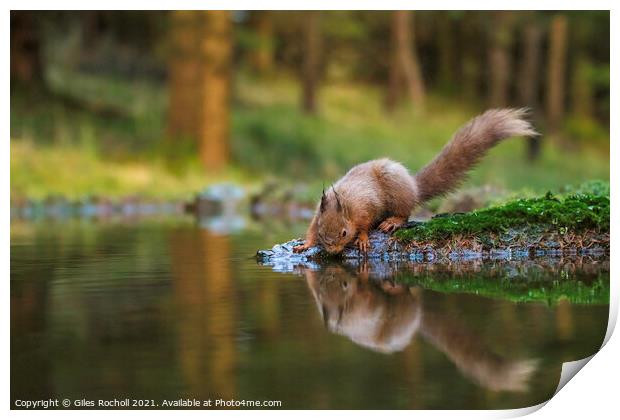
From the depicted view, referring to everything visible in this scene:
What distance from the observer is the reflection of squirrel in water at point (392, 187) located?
4953 millimetres

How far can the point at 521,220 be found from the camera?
16.9 ft

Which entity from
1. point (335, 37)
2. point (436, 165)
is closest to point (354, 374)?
point (436, 165)

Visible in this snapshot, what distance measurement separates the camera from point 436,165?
17.9 feet

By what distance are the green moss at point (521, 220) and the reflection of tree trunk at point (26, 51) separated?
3717 millimetres

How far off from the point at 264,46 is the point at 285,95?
1.33 metres

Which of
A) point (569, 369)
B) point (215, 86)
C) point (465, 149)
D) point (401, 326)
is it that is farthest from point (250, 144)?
point (569, 369)

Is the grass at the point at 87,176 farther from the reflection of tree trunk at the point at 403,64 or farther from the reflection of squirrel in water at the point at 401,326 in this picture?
the reflection of tree trunk at the point at 403,64

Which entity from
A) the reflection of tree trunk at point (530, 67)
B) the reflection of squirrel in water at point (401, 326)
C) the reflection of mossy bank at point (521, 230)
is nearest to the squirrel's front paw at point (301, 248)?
the reflection of mossy bank at point (521, 230)

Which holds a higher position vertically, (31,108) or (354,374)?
(31,108)

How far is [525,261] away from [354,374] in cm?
223

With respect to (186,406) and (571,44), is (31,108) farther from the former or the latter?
(571,44)

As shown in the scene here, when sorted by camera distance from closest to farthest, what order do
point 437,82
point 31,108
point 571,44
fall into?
point 31,108 < point 571,44 < point 437,82

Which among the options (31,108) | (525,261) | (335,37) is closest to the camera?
(525,261)

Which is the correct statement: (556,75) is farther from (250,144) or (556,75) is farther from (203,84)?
(203,84)
